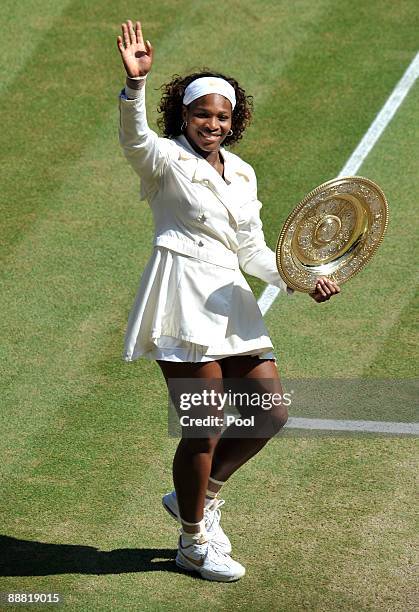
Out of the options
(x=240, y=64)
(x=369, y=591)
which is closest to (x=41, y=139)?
(x=240, y=64)

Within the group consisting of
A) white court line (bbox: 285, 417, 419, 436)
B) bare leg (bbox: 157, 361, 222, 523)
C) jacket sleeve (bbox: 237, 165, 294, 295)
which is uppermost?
jacket sleeve (bbox: 237, 165, 294, 295)

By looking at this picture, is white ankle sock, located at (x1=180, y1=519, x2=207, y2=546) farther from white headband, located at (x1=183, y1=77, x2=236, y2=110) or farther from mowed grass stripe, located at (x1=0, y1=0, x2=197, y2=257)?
mowed grass stripe, located at (x1=0, y1=0, x2=197, y2=257)

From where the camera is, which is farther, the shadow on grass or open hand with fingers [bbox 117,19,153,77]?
the shadow on grass

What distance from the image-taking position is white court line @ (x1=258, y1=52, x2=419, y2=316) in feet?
34.0

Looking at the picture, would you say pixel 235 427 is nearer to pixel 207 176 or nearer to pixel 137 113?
pixel 207 176

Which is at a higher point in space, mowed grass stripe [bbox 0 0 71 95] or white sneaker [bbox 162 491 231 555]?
white sneaker [bbox 162 491 231 555]

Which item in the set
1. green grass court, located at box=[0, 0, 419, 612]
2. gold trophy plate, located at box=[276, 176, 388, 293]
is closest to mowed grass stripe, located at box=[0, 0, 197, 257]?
green grass court, located at box=[0, 0, 419, 612]

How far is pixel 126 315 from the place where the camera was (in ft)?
29.3

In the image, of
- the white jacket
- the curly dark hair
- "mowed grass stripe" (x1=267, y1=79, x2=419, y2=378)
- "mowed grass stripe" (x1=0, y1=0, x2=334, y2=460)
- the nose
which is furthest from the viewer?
"mowed grass stripe" (x1=0, y1=0, x2=334, y2=460)

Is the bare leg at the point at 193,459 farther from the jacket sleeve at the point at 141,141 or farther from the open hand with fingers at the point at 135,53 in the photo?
the open hand with fingers at the point at 135,53

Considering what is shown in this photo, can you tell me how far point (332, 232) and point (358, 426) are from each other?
1567 millimetres

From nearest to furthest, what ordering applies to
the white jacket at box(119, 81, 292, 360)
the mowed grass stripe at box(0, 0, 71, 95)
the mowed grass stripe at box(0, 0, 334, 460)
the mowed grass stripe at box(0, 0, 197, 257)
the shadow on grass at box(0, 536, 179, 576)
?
1. the white jacket at box(119, 81, 292, 360)
2. the shadow on grass at box(0, 536, 179, 576)
3. the mowed grass stripe at box(0, 0, 334, 460)
4. the mowed grass stripe at box(0, 0, 197, 257)
5. the mowed grass stripe at box(0, 0, 71, 95)

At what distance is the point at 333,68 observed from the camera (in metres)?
11.4

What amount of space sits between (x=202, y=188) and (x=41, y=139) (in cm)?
439
